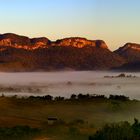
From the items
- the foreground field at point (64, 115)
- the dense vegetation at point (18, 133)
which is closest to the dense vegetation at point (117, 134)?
the foreground field at point (64, 115)

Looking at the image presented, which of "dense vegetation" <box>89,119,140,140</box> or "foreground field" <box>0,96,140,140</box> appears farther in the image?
"foreground field" <box>0,96,140,140</box>

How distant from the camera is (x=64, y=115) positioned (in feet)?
226

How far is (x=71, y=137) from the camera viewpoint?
4409 centimetres

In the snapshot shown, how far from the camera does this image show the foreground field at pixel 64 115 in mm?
46562

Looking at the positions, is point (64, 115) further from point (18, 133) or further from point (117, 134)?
point (117, 134)

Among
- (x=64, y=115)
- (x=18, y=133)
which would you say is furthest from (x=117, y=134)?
(x=64, y=115)

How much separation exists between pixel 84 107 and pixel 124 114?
1039cm

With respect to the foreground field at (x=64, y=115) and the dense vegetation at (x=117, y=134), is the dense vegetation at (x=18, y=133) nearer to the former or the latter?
the foreground field at (x=64, y=115)

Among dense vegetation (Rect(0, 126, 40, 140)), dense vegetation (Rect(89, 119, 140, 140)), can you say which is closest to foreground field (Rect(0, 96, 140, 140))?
dense vegetation (Rect(0, 126, 40, 140))

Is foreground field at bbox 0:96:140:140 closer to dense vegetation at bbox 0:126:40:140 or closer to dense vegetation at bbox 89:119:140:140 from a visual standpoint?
dense vegetation at bbox 0:126:40:140

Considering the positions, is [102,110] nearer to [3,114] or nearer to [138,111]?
[138,111]

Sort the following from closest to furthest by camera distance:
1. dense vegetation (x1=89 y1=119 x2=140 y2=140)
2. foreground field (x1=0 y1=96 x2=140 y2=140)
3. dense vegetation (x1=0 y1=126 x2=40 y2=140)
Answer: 1. dense vegetation (x1=89 y1=119 x2=140 y2=140)
2. dense vegetation (x1=0 y1=126 x2=40 y2=140)
3. foreground field (x1=0 y1=96 x2=140 y2=140)

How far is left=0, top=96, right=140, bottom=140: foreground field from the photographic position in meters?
46.6

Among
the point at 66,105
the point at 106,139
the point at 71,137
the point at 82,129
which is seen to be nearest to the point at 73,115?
the point at 66,105
